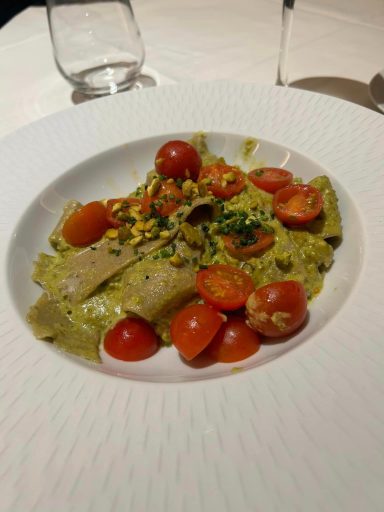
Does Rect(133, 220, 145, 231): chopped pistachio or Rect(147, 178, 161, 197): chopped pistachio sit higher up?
Rect(147, 178, 161, 197): chopped pistachio

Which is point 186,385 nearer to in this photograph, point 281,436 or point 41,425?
point 281,436

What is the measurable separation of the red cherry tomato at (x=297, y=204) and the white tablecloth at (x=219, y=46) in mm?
1883

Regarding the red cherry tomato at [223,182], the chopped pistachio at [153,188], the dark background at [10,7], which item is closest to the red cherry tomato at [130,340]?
the chopped pistachio at [153,188]

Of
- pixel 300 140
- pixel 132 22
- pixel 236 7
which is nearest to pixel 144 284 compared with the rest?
pixel 300 140

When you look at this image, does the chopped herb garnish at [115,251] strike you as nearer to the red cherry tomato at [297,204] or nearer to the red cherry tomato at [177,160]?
the red cherry tomato at [177,160]

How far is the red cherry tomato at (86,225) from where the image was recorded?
9.72 ft

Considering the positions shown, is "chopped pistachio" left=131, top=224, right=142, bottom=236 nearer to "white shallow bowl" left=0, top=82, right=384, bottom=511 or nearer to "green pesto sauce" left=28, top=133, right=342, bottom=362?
"green pesto sauce" left=28, top=133, right=342, bottom=362

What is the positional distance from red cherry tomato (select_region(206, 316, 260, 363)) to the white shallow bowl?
0.06 metres

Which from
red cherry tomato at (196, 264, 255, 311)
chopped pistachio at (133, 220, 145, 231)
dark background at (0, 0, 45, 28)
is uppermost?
chopped pistachio at (133, 220, 145, 231)

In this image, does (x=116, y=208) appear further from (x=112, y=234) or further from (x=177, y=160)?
(x=177, y=160)

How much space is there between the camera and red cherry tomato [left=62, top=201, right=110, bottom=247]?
2.96 m

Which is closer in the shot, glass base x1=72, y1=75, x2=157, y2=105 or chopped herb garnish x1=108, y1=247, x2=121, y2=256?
chopped herb garnish x1=108, y1=247, x2=121, y2=256

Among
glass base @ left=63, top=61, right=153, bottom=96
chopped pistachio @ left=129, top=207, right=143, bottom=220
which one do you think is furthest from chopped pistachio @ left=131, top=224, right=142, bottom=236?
glass base @ left=63, top=61, right=153, bottom=96

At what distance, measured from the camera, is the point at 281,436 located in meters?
1.64
